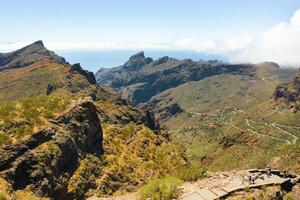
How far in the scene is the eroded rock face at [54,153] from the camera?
68875 mm

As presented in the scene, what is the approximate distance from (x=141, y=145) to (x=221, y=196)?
52.7 m

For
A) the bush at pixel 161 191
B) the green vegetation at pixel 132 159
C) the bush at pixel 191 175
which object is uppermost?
the bush at pixel 161 191

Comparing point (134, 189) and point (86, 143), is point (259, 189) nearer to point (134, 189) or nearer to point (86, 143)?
point (134, 189)

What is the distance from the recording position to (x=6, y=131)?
74.6m

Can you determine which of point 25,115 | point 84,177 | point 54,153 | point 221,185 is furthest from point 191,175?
point 25,115

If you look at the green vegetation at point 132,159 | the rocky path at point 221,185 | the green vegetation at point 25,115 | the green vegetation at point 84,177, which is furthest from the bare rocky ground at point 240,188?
the green vegetation at point 25,115

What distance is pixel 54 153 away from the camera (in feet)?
252

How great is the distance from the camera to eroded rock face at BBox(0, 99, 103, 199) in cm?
6888

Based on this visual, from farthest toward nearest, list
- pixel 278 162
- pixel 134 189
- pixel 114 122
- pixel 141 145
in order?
pixel 278 162
pixel 114 122
pixel 141 145
pixel 134 189

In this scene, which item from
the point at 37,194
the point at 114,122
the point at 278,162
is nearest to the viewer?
the point at 37,194

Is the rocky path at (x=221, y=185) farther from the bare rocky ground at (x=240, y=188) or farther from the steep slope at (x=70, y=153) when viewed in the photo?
the steep slope at (x=70, y=153)

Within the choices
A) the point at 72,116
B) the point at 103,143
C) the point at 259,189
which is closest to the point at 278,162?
the point at 103,143

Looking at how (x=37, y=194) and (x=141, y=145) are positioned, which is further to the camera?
(x=141, y=145)

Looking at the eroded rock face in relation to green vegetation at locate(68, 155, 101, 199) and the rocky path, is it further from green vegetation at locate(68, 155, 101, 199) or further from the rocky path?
the rocky path
